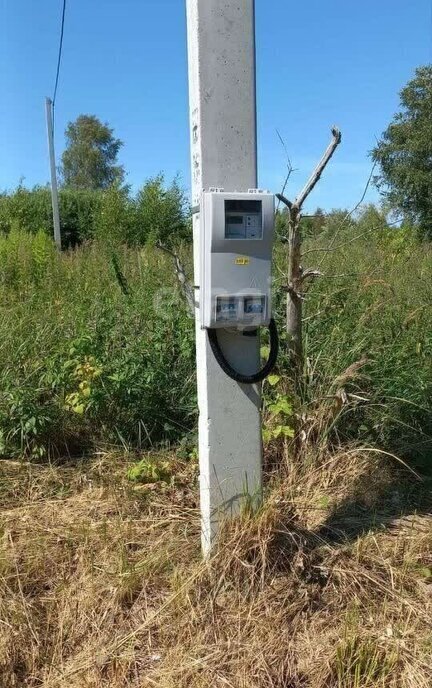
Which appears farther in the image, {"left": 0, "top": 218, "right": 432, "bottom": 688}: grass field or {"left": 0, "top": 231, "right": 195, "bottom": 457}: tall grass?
{"left": 0, "top": 231, "right": 195, "bottom": 457}: tall grass

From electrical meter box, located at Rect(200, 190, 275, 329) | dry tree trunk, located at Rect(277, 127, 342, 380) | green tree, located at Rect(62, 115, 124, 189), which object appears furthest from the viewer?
green tree, located at Rect(62, 115, 124, 189)

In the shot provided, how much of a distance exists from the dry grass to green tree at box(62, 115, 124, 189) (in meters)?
49.4

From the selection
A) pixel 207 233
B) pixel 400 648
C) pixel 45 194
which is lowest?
pixel 400 648

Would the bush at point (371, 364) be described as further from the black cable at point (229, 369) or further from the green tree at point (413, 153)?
the green tree at point (413, 153)

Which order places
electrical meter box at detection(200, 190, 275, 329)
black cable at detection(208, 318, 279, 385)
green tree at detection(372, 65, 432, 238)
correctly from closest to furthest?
electrical meter box at detection(200, 190, 275, 329) < black cable at detection(208, 318, 279, 385) < green tree at detection(372, 65, 432, 238)

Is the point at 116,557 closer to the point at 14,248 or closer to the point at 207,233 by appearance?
the point at 207,233

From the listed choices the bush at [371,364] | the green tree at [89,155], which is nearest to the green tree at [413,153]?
→ the bush at [371,364]

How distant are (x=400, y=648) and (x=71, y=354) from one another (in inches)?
95.2

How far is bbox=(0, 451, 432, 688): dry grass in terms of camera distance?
80.2 inches

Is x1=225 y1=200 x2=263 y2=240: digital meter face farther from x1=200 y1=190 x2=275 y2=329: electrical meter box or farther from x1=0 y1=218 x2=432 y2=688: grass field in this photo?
x1=0 y1=218 x2=432 y2=688: grass field

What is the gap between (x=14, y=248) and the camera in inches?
248

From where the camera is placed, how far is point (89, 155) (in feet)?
163

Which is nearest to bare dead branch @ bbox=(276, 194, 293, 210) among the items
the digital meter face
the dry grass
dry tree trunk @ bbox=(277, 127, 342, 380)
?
dry tree trunk @ bbox=(277, 127, 342, 380)

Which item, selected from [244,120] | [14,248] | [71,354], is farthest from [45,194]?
[244,120]
